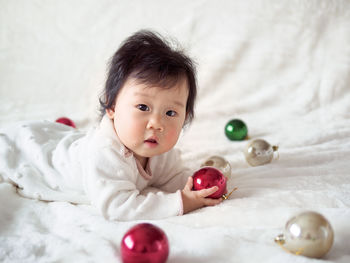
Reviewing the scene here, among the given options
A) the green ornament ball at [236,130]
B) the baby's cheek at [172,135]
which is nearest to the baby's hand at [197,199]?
the baby's cheek at [172,135]

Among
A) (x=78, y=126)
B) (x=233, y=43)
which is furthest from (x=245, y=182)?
(x=233, y=43)

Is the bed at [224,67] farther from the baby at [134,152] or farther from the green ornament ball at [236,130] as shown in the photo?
the baby at [134,152]

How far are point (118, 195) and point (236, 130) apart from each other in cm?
75

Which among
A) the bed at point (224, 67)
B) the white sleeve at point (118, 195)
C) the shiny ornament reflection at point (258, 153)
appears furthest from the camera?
the bed at point (224, 67)

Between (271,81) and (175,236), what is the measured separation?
4.48ft

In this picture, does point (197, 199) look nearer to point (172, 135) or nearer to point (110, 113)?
point (172, 135)

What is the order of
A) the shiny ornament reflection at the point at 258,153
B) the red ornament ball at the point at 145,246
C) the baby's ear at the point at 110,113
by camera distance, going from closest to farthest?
the red ornament ball at the point at 145,246 → the baby's ear at the point at 110,113 → the shiny ornament reflection at the point at 258,153

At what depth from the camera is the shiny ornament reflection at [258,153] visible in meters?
1.29

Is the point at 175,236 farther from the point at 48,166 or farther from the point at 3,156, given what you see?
the point at 3,156

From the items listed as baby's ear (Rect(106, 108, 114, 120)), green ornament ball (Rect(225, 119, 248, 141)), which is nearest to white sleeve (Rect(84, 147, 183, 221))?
baby's ear (Rect(106, 108, 114, 120))

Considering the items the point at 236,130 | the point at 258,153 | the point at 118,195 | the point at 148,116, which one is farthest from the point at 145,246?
the point at 236,130

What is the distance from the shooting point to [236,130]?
1.60 m

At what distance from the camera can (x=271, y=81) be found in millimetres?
2049

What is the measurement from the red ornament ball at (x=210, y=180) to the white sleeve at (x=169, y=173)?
0.52 ft
